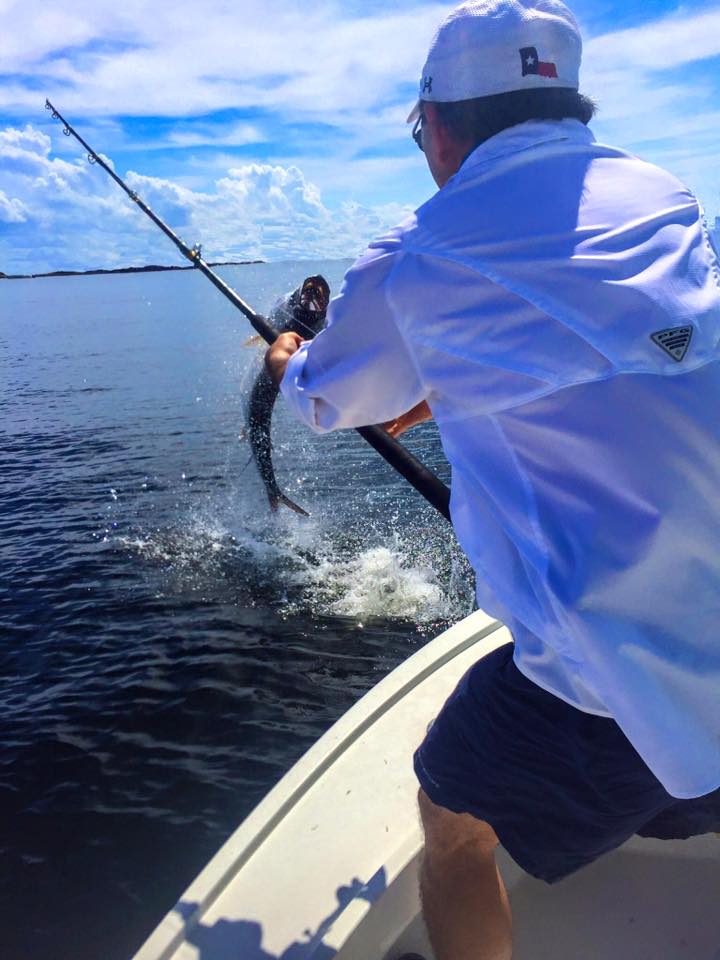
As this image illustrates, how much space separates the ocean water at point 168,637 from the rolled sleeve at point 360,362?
13.2ft

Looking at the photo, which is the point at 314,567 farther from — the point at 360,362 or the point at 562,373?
the point at 562,373

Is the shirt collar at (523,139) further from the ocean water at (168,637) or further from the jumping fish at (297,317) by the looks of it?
the ocean water at (168,637)

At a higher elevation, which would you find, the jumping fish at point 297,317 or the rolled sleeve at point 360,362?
the rolled sleeve at point 360,362

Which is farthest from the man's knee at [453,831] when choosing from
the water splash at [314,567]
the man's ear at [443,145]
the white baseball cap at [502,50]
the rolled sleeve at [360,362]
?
the water splash at [314,567]

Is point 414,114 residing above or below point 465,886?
above

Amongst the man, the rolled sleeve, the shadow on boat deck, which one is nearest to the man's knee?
the shadow on boat deck

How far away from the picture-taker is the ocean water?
513 centimetres

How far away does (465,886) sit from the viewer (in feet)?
7.12

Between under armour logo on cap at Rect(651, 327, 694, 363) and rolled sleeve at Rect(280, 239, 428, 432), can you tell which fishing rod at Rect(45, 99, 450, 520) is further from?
under armour logo on cap at Rect(651, 327, 694, 363)

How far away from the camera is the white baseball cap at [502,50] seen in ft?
5.16

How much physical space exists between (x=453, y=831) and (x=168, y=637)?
6137 mm

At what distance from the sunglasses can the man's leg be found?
5.48ft

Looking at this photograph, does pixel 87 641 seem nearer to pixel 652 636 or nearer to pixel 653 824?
pixel 653 824

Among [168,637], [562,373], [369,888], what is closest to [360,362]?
[562,373]
